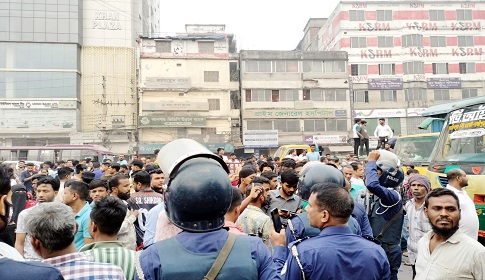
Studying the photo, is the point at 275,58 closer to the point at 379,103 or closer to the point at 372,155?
the point at 379,103

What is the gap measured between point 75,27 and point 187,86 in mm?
12740

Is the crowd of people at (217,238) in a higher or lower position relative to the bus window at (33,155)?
lower

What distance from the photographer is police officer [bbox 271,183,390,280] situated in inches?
93.5

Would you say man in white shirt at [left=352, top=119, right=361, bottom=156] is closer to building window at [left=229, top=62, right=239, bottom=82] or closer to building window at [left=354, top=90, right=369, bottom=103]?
building window at [left=229, top=62, right=239, bottom=82]

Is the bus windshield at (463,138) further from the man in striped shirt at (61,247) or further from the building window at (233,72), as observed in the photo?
the building window at (233,72)

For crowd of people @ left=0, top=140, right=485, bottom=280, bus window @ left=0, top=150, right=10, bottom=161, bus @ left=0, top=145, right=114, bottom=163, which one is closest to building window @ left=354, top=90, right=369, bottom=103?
bus @ left=0, top=145, right=114, bottom=163

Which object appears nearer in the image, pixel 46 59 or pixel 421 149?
pixel 421 149

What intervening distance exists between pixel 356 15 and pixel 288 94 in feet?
36.4

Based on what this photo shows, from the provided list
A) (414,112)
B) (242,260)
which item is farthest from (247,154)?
(242,260)

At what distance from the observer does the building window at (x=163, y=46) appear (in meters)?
38.3

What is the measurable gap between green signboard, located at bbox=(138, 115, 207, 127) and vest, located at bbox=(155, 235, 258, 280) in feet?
118

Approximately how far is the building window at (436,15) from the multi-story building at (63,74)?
3071cm

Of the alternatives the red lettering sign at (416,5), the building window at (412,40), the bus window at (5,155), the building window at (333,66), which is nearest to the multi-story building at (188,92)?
the building window at (333,66)

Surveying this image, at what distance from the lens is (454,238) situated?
117 inches
